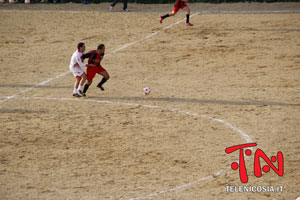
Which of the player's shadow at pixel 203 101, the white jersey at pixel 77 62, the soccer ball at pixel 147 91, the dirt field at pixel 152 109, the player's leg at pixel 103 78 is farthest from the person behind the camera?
the player's leg at pixel 103 78

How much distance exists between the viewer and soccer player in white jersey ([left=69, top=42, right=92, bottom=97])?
14.2 metres

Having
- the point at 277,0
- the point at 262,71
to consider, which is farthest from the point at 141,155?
the point at 277,0

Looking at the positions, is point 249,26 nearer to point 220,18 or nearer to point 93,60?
point 220,18

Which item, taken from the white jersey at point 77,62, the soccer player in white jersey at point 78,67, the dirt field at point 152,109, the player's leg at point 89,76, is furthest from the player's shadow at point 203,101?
the white jersey at point 77,62

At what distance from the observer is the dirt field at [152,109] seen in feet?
28.9

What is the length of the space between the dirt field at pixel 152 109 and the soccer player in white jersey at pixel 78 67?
0.39 m

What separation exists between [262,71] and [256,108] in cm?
427

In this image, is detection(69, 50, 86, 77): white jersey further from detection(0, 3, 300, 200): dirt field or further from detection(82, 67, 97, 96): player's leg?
detection(0, 3, 300, 200): dirt field

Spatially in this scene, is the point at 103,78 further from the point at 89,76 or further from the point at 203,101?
the point at 203,101

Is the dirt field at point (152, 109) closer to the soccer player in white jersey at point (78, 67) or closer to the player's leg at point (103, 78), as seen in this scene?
the player's leg at point (103, 78)

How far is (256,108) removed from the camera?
42.3 ft

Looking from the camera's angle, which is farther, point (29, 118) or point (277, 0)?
point (277, 0)

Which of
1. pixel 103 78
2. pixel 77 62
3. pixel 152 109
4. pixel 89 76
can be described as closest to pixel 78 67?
pixel 77 62

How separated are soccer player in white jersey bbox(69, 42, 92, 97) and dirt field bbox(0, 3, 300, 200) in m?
0.39
